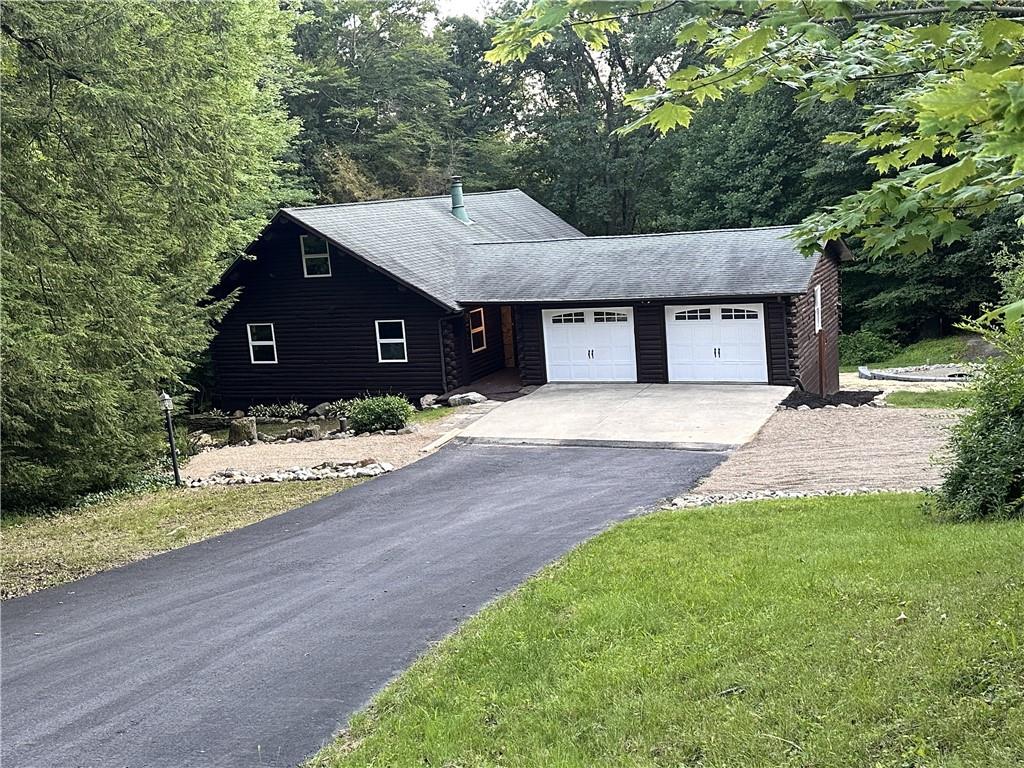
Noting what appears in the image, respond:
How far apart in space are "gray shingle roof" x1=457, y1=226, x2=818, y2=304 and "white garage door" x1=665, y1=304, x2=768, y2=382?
2.18 ft

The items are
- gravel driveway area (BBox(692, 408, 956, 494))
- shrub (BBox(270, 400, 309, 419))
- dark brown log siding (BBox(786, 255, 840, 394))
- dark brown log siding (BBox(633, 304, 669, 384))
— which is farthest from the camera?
shrub (BBox(270, 400, 309, 419))

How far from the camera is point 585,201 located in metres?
44.2

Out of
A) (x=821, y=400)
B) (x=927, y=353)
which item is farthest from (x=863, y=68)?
(x=927, y=353)

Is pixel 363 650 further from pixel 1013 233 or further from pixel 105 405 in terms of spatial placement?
pixel 1013 233

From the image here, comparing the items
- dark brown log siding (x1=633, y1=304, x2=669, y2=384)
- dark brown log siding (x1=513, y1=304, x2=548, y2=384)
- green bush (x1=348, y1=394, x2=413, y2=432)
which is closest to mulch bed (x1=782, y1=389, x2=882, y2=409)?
dark brown log siding (x1=633, y1=304, x2=669, y2=384)

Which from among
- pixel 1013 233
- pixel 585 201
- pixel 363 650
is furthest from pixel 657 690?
pixel 585 201

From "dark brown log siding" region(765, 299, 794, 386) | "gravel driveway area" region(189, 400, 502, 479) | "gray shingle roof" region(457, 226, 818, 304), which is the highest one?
"gray shingle roof" region(457, 226, 818, 304)

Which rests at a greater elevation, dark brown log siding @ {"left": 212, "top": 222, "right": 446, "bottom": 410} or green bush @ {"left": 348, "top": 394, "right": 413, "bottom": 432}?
dark brown log siding @ {"left": 212, "top": 222, "right": 446, "bottom": 410}

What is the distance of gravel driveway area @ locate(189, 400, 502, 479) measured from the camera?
18422 mm

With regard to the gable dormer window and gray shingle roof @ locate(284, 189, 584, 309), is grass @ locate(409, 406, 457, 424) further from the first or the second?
the gable dormer window

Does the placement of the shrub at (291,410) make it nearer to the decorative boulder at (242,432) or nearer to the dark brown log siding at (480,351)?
the decorative boulder at (242,432)

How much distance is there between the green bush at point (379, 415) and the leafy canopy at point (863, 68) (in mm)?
16113

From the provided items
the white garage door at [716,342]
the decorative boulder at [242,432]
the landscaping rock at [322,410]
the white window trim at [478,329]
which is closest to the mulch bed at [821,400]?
the white garage door at [716,342]

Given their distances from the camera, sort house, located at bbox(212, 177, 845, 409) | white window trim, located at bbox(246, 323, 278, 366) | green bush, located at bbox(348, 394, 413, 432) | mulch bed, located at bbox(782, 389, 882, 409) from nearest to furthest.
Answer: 1. mulch bed, located at bbox(782, 389, 882, 409)
2. green bush, located at bbox(348, 394, 413, 432)
3. house, located at bbox(212, 177, 845, 409)
4. white window trim, located at bbox(246, 323, 278, 366)
